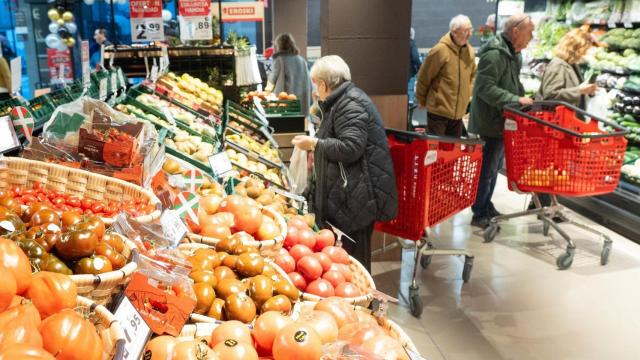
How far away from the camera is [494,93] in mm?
5348

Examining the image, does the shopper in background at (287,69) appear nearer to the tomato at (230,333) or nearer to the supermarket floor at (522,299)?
the supermarket floor at (522,299)

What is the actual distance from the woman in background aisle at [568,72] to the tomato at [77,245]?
15.9 feet

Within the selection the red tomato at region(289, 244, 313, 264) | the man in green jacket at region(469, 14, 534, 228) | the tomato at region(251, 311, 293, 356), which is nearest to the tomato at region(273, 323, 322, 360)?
the tomato at region(251, 311, 293, 356)

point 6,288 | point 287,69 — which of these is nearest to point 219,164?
point 6,288

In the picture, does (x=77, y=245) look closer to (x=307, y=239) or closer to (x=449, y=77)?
(x=307, y=239)

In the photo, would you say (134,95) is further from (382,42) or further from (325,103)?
(382,42)

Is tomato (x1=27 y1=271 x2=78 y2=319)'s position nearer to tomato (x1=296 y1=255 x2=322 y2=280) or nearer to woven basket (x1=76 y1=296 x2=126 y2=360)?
woven basket (x1=76 y1=296 x2=126 y2=360)

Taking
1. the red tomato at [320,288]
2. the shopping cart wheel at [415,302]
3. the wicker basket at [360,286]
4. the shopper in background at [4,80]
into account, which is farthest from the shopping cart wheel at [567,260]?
the shopper in background at [4,80]

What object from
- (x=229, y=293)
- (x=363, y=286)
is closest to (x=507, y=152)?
(x=363, y=286)

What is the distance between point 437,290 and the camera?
4355 millimetres

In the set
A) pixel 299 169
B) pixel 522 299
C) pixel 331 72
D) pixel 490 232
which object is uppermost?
pixel 331 72

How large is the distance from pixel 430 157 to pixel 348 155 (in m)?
0.58

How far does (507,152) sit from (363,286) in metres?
2.91

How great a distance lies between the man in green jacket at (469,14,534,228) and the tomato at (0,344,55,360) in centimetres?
473
